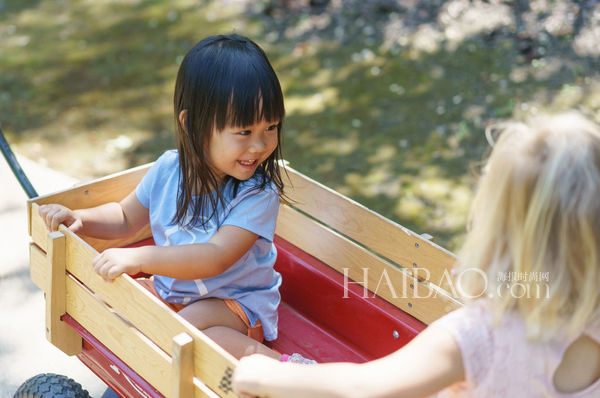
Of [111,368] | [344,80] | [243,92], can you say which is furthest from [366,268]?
[344,80]

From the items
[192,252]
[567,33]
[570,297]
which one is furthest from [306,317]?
[567,33]

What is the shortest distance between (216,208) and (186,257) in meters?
0.21

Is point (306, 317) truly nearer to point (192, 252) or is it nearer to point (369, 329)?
point (369, 329)

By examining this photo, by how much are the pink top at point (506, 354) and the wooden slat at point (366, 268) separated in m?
0.68

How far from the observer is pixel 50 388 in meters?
1.94

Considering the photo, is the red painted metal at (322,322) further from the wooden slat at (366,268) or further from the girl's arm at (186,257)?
the girl's arm at (186,257)

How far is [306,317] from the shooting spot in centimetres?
237

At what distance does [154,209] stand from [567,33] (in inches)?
139

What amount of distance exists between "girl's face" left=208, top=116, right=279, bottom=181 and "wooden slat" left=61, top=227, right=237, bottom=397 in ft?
1.41

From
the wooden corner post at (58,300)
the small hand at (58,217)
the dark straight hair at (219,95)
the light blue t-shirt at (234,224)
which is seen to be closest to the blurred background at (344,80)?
the light blue t-shirt at (234,224)

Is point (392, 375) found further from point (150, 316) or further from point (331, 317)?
point (331, 317)

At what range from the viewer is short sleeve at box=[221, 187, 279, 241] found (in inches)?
77.0

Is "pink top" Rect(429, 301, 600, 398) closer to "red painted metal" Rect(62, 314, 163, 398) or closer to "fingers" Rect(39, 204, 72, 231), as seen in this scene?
"red painted metal" Rect(62, 314, 163, 398)

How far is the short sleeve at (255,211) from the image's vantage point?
196 centimetres
